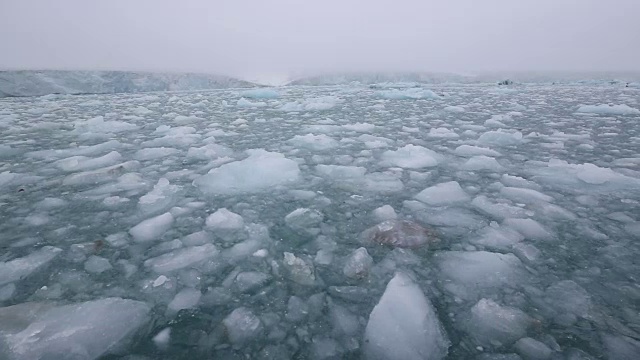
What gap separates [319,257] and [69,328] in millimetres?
826

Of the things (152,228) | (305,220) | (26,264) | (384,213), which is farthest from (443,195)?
(26,264)

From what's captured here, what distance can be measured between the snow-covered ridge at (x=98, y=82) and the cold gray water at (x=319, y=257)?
55.8 feet

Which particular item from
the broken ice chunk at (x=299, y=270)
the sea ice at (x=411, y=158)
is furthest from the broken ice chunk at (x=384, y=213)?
the sea ice at (x=411, y=158)

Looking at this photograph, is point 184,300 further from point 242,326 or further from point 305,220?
point 305,220

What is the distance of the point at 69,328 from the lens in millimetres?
940

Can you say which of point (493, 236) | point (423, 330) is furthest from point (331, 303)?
point (493, 236)

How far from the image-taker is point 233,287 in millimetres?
1142

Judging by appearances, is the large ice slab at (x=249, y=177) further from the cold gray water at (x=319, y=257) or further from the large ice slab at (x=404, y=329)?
the large ice slab at (x=404, y=329)

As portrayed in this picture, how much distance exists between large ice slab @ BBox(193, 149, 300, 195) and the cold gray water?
0.04ft

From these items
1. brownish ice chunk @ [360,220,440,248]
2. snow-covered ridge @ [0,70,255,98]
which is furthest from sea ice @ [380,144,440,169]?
snow-covered ridge @ [0,70,255,98]

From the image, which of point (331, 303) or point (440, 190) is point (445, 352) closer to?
point (331, 303)

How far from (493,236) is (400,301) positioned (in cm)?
66

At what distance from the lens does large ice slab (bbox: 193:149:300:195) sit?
6.53 feet

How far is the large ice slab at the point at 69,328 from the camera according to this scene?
873 mm
